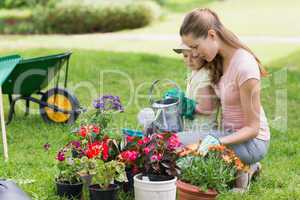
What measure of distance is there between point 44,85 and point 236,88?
2.48 m

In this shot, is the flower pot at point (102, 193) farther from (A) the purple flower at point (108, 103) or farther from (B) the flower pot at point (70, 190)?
(A) the purple flower at point (108, 103)

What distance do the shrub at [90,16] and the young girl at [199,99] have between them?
34.2 ft

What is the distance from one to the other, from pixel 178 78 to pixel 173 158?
4.33 metres

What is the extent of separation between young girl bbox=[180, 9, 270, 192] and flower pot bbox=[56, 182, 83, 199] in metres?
0.70

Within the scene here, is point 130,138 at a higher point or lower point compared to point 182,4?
lower

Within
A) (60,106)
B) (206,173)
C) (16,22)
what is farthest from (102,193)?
(16,22)

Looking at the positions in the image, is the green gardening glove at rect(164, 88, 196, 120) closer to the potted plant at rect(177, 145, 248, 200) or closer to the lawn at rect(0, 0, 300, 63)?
the potted plant at rect(177, 145, 248, 200)

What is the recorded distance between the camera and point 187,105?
3910 millimetres

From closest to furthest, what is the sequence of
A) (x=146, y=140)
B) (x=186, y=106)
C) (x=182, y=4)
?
1. (x=146, y=140)
2. (x=186, y=106)
3. (x=182, y=4)

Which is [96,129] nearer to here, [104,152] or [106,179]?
[104,152]

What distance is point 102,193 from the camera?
317cm

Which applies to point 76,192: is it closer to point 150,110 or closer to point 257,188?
point 150,110

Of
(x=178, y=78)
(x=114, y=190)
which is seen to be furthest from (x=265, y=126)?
(x=178, y=78)

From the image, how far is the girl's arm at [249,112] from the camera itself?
346 centimetres
